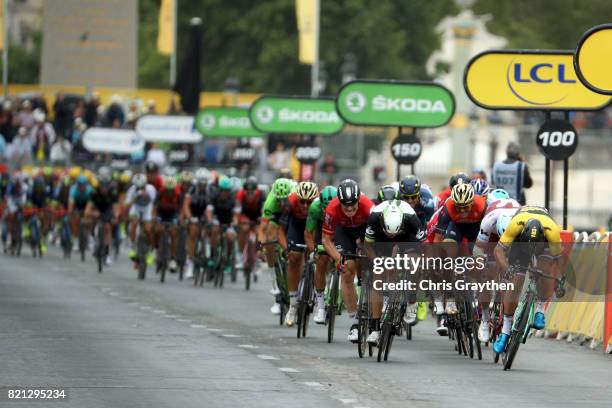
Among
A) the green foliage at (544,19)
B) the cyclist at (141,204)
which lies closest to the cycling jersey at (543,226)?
the cyclist at (141,204)

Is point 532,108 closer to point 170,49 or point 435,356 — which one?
point 435,356

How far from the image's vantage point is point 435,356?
1777 cm

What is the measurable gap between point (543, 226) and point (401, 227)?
55.1 inches

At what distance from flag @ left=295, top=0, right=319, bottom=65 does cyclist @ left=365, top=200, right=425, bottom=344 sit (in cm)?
2856

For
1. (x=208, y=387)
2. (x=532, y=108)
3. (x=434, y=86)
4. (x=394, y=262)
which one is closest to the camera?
(x=208, y=387)

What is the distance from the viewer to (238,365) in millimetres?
16141

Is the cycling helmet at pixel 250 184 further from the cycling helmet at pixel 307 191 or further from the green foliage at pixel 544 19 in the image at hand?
the green foliage at pixel 544 19

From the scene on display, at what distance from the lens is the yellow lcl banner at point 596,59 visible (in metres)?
16.7

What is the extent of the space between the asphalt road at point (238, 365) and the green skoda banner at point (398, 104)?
13.5ft

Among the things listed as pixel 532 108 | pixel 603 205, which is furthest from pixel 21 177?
pixel 603 205

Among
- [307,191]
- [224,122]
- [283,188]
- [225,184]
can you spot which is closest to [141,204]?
[225,184]

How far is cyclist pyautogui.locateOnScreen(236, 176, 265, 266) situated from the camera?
2710 cm

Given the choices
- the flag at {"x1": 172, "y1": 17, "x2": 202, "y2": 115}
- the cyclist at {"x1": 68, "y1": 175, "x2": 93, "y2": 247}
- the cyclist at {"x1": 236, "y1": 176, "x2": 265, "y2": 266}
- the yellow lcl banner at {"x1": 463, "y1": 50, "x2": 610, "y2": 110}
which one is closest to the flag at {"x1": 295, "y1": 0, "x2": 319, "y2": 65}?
the flag at {"x1": 172, "y1": 17, "x2": 202, "y2": 115}

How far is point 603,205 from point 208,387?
1387 inches
